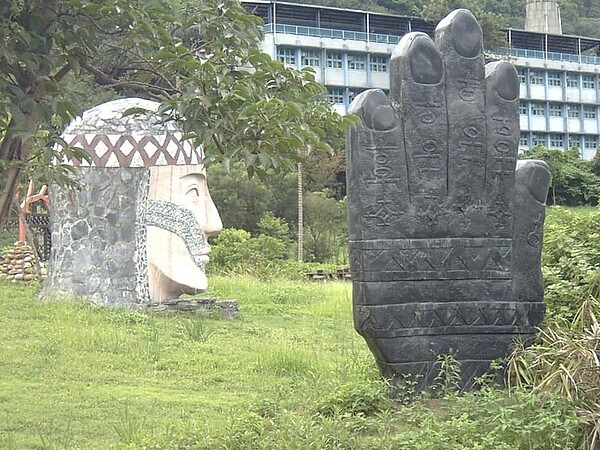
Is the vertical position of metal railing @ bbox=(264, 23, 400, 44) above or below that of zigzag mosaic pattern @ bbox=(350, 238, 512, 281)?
above

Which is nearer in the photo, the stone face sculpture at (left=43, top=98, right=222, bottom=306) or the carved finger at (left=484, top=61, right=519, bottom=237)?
the carved finger at (left=484, top=61, right=519, bottom=237)

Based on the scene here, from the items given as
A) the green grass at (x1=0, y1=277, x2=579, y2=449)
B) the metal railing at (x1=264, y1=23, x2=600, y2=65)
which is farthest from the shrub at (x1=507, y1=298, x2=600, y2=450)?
the metal railing at (x1=264, y1=23, x2=600, y2=65)

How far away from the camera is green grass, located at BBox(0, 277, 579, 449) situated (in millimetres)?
5105

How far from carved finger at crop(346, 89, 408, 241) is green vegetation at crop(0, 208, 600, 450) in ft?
3.13

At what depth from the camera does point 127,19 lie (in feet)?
15.3

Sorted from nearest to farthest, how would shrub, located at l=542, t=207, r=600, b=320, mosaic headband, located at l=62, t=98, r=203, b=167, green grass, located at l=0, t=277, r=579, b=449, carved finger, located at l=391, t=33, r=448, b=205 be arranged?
green grass, located at l=0, t=277, r=579, b=449, carved finger, located at l=391, t=33, r=448, b=205, shrub, located at l=542, t=207, r=600, b=320, mosaic headband, located at l=62, t=98, r=203, b=167

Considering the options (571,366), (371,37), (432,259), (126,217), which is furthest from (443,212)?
(371,37)

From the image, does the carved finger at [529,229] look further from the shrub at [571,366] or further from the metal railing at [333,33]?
the metal railing at [333,33]

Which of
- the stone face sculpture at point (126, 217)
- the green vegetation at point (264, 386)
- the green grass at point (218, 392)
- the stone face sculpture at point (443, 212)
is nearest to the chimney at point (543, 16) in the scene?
the green grass at point (218, 392)

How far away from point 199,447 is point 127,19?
2293 millimetres

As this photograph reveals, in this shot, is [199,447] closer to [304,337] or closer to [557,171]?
[304,337]

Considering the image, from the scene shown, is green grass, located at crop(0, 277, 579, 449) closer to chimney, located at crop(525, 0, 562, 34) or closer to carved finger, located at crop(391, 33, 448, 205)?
carved finger, located at crop(391, 33, 448, 205)

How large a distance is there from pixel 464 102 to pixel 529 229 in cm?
94

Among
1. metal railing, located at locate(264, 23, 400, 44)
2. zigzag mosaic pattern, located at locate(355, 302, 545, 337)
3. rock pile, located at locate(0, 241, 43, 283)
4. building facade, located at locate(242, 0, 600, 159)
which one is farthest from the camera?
building facade, located at locate(242, 0, 600, 159)
